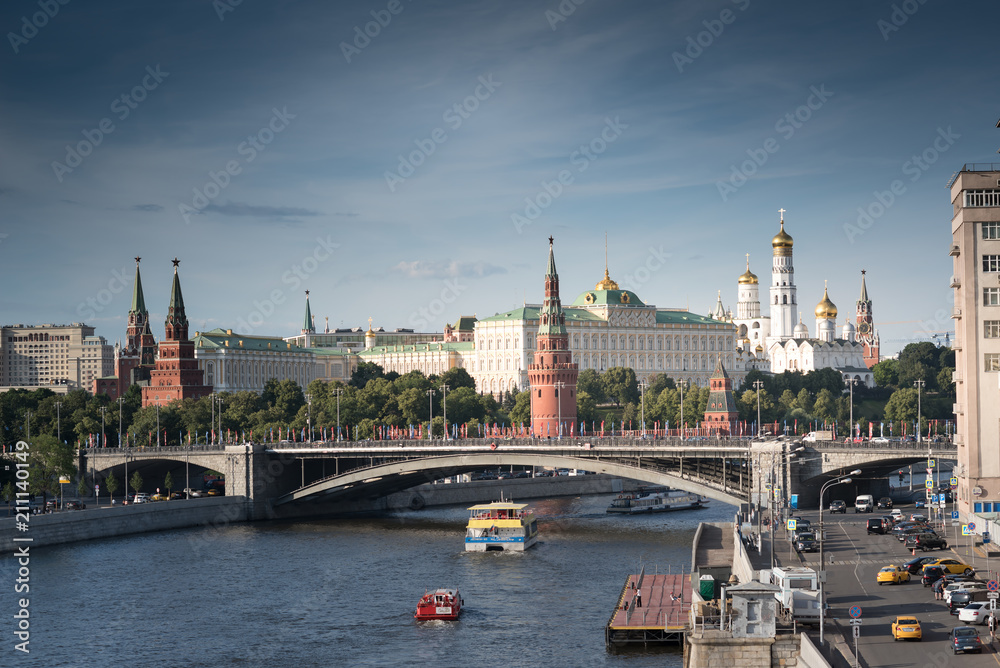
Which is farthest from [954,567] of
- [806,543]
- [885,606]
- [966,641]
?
[966,641]

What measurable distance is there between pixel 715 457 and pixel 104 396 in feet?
356

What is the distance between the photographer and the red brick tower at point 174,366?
18675cm

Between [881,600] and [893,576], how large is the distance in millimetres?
4444

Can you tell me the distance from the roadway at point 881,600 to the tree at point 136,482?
231 feet

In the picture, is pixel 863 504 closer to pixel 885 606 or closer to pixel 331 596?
pixel 331 596

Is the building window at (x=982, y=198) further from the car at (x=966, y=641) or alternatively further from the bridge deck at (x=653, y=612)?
the car at (x=966, y=641)

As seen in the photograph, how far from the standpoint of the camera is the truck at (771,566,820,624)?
49375mm

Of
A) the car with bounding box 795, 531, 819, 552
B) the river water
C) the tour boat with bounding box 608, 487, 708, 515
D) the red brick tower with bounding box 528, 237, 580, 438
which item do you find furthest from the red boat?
the red brick tower with bounding box 528, 237, 580, 438

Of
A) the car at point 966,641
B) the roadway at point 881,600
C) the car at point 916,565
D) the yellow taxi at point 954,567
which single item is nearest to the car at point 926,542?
the roadway at point 881,600

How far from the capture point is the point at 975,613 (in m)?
48.5

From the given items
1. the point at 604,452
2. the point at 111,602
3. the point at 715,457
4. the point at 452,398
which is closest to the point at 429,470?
the point at 604,452

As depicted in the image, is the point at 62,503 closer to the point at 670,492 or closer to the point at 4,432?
the point at 4,432

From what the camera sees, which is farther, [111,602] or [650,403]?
[650,403]

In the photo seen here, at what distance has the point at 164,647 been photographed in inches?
2530
